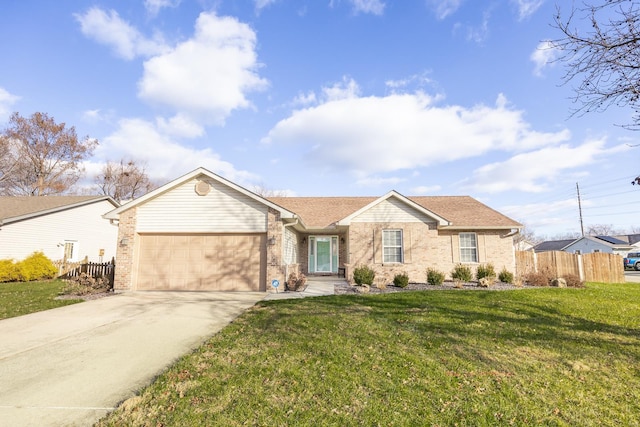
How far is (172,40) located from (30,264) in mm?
14847

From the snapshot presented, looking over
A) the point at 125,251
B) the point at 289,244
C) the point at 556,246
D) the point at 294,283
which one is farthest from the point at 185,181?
the point at 556,246

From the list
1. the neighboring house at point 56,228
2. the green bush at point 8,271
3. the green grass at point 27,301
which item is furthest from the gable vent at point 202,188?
the green bush at point 8,271

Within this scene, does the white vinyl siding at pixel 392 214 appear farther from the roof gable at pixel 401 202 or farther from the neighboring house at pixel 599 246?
the neighboring house at pixel 599 246

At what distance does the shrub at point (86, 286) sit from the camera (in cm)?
1138

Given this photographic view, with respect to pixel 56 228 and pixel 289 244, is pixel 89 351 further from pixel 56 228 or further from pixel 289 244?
pixel 56 228

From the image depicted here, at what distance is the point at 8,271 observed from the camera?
16.1 meters

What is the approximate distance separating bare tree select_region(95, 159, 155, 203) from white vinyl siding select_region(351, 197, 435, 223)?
1267 inches

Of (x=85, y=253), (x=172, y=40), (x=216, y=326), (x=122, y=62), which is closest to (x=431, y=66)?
(x=172, y=40)

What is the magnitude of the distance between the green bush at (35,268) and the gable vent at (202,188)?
1167 centimetres

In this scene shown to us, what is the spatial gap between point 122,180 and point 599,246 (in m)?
60.6

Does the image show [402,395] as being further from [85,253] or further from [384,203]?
[85,253]

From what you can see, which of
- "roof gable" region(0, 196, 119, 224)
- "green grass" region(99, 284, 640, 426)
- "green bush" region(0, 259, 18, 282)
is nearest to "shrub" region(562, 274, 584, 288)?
"green grass" region(99, 284, 640, 426)

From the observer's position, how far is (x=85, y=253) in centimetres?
2216

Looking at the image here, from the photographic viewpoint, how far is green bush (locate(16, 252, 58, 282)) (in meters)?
16.4
